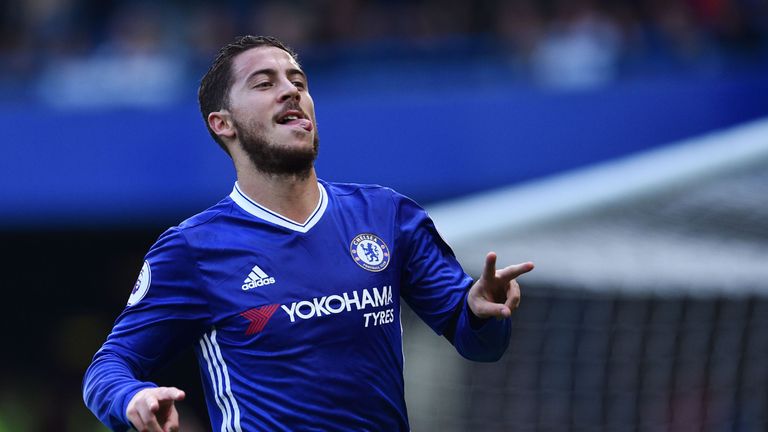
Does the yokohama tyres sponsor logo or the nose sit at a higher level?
the nose

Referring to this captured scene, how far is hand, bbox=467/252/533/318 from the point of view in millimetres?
A: 3408

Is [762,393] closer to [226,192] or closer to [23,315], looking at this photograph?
[226,192]

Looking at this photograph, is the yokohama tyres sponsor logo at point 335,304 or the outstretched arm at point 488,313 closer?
the outstretched arm at point 488,313

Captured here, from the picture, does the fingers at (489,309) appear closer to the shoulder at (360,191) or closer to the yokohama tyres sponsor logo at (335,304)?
the yokohama tyres sponsor logo at (335,304)

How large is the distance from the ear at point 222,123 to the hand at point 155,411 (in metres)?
0.95

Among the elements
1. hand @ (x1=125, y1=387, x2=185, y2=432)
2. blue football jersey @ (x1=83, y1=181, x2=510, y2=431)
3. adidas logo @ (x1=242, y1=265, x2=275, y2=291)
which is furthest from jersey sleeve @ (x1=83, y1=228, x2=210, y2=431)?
hand @ (x1=125, y1=387, x2=185, y2=432)

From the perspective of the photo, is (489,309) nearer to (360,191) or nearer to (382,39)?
(360,191)

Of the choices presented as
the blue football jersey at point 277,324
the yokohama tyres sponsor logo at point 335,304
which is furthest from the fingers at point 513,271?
the yokohama tyres sponsor logo at point 335,304

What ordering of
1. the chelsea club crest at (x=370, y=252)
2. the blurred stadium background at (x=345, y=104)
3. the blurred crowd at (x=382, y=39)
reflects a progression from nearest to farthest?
the chelsea club crest at (x=370, y=252)
the blurred stadium background at (x=345, y=104)
the blurred crowd at (x=382, y=39)

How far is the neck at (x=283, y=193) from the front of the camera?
3754 millimetres

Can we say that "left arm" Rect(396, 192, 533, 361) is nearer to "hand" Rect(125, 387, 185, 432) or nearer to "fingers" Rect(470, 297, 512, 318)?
"fingers" Rect(470, 297, 512, 318)

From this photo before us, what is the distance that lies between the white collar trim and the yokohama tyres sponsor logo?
0.25 meters

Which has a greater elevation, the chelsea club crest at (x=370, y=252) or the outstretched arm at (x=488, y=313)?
the chelsea club crest at (x=370, y=252)

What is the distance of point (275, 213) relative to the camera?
3.74m
